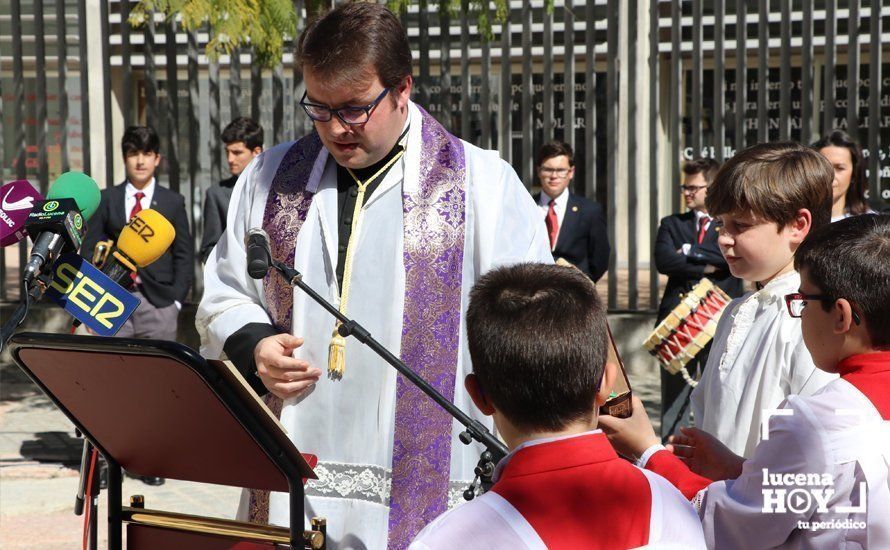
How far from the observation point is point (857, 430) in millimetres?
2211

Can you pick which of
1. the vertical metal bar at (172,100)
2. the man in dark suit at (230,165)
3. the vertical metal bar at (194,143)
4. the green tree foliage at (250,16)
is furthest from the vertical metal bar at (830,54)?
the vertical metal bar at (172,100)

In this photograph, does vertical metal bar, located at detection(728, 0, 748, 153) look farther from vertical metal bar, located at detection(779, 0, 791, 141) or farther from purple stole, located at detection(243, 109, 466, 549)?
purple stole, located at detection(243, 109, 466, 549)

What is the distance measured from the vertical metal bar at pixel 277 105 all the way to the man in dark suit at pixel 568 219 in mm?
2679

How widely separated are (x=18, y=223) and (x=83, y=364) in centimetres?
102

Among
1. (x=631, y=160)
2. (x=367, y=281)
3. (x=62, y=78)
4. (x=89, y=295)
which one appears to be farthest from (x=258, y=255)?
(x=62, y=78)

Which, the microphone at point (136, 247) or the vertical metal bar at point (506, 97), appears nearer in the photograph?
the microphone at point (136, 247)

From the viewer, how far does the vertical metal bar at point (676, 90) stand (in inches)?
376

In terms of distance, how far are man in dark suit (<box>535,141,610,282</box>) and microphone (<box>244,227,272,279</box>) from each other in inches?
210

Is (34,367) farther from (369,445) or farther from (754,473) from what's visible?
(754,473)

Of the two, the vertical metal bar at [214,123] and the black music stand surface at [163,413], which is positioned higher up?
the vertical metal bar at [214,123]

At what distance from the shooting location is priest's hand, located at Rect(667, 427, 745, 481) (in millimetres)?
2525

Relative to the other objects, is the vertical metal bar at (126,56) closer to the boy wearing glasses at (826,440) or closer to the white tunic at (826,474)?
the boy wearing glasses at (826,440)

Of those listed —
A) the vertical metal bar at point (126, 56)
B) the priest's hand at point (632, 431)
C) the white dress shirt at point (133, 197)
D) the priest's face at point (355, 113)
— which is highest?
the vertical metal bar at point (126, 56)

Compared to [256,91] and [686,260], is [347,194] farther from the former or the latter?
[256,91]
